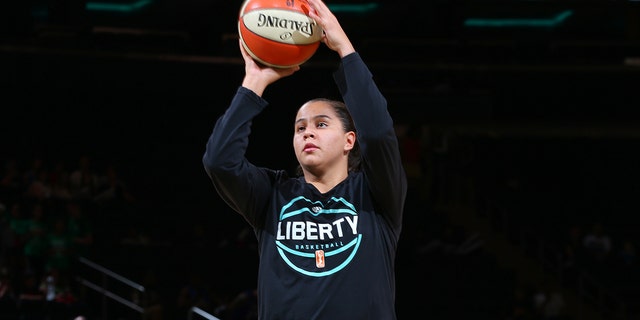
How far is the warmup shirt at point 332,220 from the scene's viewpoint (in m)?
2.66

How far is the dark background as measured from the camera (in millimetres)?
12367

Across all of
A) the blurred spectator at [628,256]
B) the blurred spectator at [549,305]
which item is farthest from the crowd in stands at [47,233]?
the blurred spectator at [628,256]

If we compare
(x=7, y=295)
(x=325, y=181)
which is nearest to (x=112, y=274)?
(x=7, y=295)

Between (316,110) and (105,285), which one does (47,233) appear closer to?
(105,285)

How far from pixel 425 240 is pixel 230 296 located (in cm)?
308

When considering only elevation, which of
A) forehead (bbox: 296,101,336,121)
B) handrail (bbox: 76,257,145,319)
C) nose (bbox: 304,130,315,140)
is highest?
forehead (bbox: 296,101,336,121)

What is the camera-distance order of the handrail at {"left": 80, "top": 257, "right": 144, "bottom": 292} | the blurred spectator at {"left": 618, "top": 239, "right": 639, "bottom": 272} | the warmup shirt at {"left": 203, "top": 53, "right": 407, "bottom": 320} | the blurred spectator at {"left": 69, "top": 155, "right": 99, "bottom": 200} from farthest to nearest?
the blurred spectator at {"left": 618, "top": 239, "right": 639, "bottom": 272} < the blurred spectator at {"left": 69, "top": 155, "right": 99, "bottom": 200} < the handrail at {"left": 80, "top": 257, "right": 144, "bottom": 292} < the warmup shirt at {"left": 203, "top": 53, "right": 407, "bottom": 320}

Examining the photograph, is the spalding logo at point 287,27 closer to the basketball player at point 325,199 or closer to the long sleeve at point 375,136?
the basketball player at point 325,199

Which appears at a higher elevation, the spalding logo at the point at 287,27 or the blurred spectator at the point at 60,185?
the spalding logo at the point at 287,27

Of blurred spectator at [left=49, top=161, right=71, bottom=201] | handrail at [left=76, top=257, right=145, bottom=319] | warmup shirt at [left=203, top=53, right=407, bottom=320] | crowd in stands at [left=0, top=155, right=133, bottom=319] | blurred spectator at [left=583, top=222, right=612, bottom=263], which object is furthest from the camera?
blurred spectator at [left=583, top=222, right=612, bottom=263]

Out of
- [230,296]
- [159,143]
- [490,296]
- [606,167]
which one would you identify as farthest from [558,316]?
[159,143]

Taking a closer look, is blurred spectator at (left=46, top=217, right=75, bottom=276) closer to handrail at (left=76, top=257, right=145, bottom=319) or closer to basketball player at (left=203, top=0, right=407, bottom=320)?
handrail at (left=76, top=257, right=145, bottom=319)

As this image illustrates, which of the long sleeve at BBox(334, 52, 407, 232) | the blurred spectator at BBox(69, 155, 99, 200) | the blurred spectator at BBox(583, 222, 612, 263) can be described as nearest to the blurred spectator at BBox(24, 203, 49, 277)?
the blurred spectator at BBox(69, 155, 99, 200)

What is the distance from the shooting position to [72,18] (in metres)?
17.4
